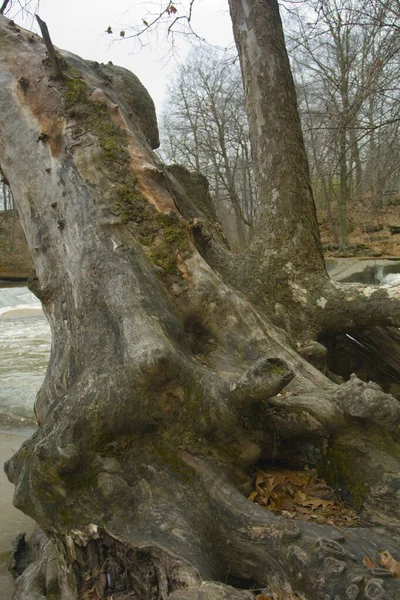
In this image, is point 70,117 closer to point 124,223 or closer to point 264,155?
point 124,223

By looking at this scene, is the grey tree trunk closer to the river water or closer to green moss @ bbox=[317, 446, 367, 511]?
green moss @ bbox=[317, 446, 367, 511]

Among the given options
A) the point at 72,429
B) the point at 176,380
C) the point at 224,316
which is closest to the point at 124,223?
the point at 224,316

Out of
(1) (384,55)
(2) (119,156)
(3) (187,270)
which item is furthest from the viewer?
(1) (384,55)

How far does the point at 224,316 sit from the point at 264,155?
5.80 feet

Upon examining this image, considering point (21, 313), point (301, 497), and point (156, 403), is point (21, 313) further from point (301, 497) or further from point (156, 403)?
point (301, 497)

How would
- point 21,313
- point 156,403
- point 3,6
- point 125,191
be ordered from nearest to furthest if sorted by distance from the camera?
point 156,403
point 125,191
point 3,6
point 21,313

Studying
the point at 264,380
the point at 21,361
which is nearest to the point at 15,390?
the point at 21,361

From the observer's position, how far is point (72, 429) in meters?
2.21

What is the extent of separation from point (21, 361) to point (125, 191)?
26.4 ft

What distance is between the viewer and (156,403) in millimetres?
2410

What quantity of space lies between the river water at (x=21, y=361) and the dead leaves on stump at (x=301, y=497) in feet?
16.2

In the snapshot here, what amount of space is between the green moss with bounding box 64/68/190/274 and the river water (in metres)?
4.37

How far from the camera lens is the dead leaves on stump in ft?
7.59

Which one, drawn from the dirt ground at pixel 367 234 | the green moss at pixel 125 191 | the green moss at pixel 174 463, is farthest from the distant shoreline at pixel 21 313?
the green moss at pixel 174 463
